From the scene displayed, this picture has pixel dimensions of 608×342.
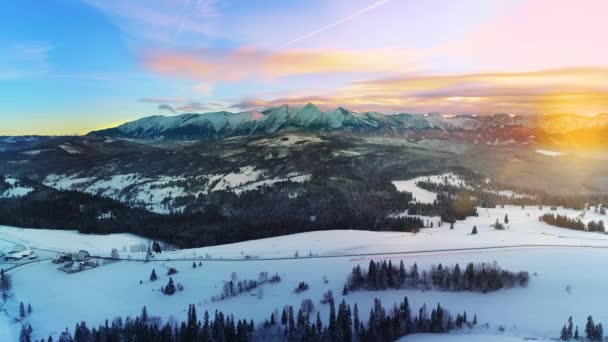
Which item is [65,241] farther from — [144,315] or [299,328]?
[299,328]

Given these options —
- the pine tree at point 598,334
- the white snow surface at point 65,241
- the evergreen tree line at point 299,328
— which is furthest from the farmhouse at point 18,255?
the pine tree at point 598,334

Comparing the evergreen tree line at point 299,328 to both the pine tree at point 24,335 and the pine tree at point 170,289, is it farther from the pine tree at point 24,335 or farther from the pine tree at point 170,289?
the pine tree at point 170,289

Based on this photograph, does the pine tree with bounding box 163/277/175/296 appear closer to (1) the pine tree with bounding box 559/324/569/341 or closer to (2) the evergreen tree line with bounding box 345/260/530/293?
(2) the evergreen tree line with bounding box 345/260/530/293

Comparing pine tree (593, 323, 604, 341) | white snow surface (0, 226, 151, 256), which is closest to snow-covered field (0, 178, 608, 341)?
white snow surface (0, 226, 151, 256)

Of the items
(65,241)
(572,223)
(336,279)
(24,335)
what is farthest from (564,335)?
(65,241)

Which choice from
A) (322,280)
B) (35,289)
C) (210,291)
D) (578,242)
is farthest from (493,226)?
(35,289)

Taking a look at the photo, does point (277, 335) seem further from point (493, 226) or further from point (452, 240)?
point (493, 226)
